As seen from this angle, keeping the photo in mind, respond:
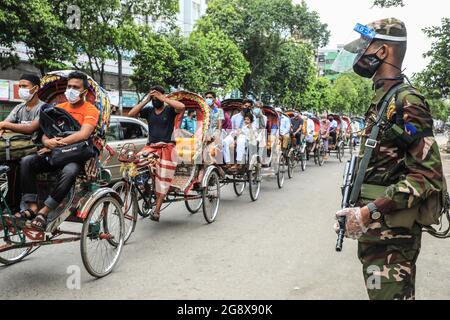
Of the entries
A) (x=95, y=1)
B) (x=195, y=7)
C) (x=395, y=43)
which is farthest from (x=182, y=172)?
(x=195, y=7)

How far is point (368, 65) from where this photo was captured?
8.41ft

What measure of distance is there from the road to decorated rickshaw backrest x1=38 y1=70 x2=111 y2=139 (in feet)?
4.86

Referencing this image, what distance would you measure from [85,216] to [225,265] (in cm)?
158

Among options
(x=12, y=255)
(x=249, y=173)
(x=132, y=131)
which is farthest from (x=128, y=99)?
(x=12, y=255)

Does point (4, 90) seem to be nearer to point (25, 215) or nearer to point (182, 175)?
point (182, 175)

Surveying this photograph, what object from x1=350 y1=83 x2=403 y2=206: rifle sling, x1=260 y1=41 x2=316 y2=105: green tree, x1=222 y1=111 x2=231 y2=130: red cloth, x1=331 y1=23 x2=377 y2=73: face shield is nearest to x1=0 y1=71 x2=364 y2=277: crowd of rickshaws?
x1=222 y1=111 x2=231 y2=130: red cloth

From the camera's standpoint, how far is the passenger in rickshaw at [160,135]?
20.0 feet

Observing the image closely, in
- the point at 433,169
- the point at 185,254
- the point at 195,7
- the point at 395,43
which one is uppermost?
the point at 195,7

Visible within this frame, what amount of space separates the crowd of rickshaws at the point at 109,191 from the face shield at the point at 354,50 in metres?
2.10

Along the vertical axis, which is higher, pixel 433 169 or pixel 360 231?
pixel 433 169

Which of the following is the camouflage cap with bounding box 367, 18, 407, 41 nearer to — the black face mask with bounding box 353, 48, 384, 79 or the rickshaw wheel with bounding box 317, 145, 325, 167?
the black face mask with bounding box 353, 48, 384, 79

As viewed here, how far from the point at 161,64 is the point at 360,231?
17.9 m

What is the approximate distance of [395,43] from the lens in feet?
8.20
